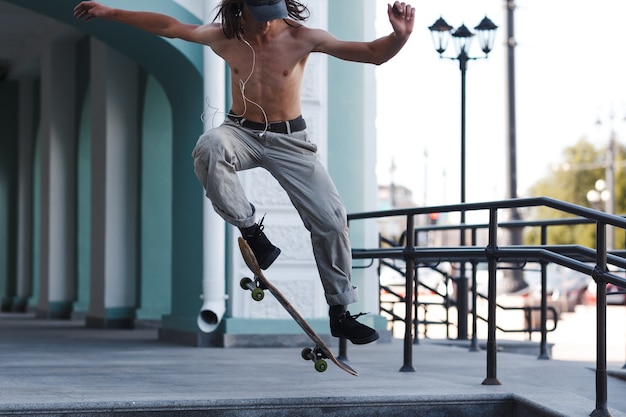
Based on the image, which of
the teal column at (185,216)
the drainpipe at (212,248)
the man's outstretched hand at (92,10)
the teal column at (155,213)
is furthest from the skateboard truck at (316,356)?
the teal column at (155,213)

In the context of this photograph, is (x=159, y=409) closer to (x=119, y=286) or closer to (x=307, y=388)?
(x=307, y=388)

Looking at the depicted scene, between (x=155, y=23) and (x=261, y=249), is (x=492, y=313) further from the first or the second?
(x=155, y=23)

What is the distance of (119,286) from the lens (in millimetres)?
14602

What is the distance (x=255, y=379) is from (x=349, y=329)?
1.23 metres

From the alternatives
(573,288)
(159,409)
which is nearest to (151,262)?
(159,409)

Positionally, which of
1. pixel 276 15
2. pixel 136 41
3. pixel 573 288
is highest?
pixel 136 41

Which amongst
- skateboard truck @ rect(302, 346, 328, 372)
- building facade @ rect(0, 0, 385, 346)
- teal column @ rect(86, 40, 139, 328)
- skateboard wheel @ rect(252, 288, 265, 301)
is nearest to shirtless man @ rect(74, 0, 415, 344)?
skateboard wheel @ rect(252, 288, 265, 301)

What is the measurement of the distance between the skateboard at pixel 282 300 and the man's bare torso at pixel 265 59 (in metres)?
0.76

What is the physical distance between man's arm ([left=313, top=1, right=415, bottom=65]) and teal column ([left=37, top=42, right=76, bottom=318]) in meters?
12.6

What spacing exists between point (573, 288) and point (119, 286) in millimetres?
26197

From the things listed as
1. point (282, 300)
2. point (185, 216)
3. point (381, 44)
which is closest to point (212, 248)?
point (185, 216)

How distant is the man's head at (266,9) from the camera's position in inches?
212

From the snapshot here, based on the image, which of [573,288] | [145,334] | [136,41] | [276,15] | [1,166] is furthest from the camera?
[573,288]

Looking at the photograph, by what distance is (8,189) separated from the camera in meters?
24.0
